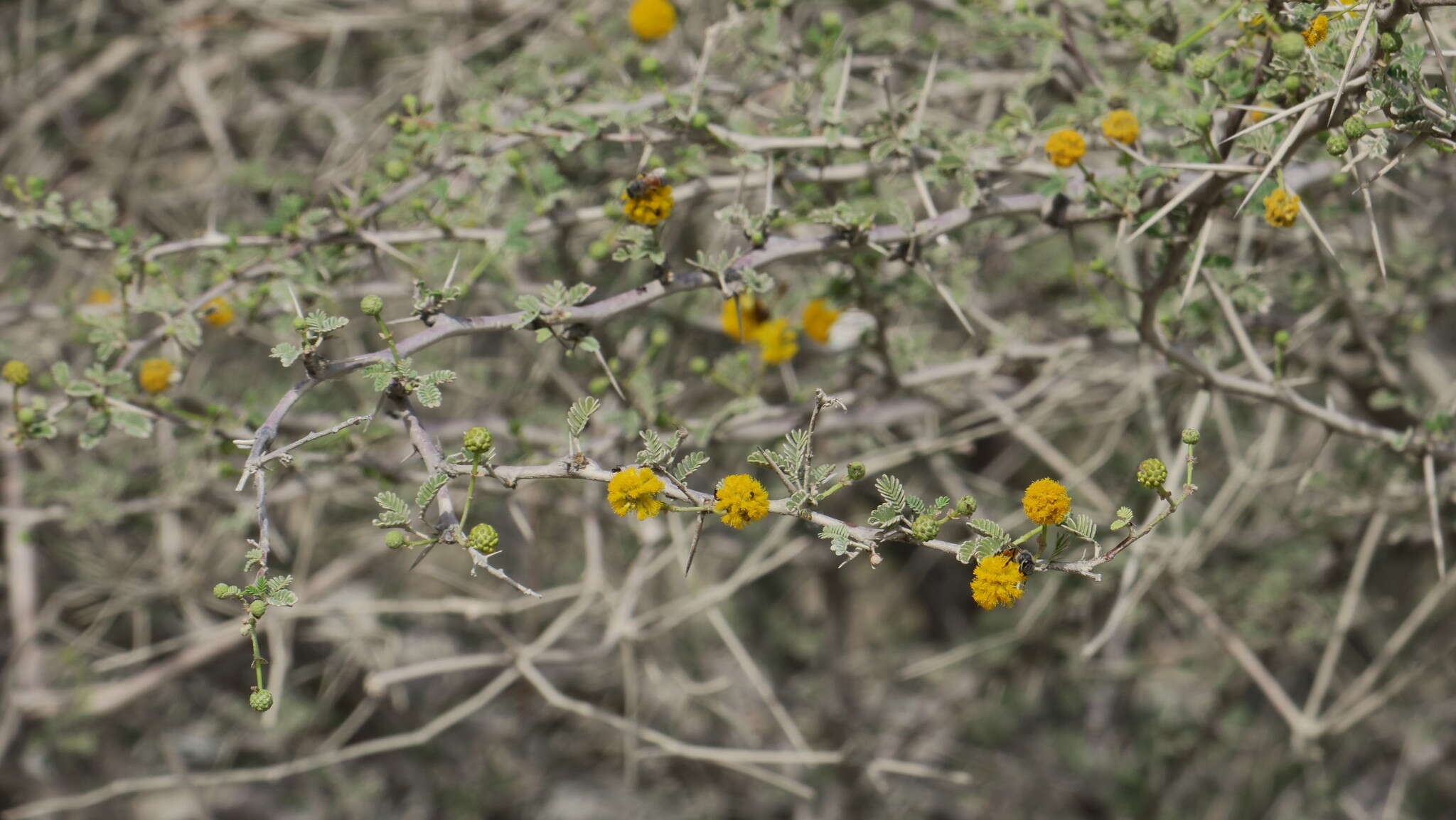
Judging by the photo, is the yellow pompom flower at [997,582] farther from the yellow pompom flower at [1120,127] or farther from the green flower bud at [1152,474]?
the yellow pompom flower at [1120,127]

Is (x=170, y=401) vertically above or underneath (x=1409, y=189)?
underneath

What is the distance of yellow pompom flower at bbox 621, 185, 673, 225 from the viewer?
1.67 metres

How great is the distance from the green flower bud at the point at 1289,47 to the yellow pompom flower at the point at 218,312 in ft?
5.75

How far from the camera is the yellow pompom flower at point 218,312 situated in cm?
201

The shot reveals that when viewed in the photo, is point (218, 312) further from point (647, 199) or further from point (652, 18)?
point (652, 18)

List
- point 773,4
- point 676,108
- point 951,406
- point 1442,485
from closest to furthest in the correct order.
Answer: point 676,108
point 773,4
point 1442,485
point 951,406

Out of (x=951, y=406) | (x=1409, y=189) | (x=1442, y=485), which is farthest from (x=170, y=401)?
(x=1409, y=189)

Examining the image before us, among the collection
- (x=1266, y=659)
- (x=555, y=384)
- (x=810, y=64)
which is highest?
(x=810, y=64)

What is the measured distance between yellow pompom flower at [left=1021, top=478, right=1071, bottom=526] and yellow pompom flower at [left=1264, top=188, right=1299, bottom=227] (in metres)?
0.59

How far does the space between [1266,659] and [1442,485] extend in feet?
4.14

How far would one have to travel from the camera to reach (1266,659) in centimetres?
336

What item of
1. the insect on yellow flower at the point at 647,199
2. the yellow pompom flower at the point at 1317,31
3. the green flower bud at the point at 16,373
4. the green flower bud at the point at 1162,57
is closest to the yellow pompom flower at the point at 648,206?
the insect on yellow flower at the point at 647,199

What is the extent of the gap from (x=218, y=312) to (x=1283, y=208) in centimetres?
181

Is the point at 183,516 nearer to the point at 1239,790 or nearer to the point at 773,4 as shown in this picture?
the point at 773,4
